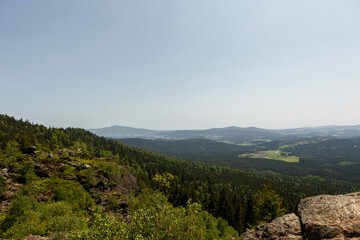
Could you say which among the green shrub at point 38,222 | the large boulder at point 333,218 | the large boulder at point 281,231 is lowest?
the green shrub at point 38,222

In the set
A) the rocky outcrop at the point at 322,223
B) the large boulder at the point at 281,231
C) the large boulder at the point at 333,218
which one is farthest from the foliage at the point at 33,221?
the large boulder at the point at 333,218

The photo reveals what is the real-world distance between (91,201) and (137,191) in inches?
1479

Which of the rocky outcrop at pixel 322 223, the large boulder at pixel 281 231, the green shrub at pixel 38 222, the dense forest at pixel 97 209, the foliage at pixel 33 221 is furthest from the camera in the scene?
the foliage at pixel 33 221

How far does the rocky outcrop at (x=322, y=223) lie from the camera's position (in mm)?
15023

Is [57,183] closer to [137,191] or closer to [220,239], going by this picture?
[137,191]

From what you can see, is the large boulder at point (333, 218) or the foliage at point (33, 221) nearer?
the large boulder at point (333, 218)

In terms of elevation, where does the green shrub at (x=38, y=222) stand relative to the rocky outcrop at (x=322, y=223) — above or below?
below

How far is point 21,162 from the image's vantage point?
67125 millimetres

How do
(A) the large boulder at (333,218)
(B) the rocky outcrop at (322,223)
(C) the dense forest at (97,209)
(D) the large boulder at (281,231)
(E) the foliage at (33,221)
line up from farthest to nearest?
Result: (E) the foliage at (33,221), (C) the dense forest at (97,209), (D) the large boulder at (281,231), (B) the rocky outcrop at (322,223), (A) the large boulder at (333,218)

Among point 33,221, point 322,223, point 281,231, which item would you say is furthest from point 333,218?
point 33,221

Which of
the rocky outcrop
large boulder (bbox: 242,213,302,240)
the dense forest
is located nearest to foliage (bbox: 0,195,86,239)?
the dense forest

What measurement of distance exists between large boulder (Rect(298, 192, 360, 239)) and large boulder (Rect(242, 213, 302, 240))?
1977 mm

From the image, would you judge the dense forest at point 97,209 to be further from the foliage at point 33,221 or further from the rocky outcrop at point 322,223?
the rocky outcrop at point 322,223

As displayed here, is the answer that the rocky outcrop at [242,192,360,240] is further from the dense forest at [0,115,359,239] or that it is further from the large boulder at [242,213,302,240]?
the dense forest at [0,115,359,239]
